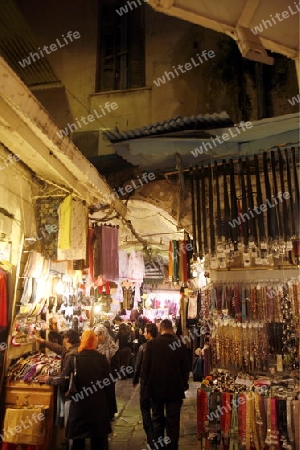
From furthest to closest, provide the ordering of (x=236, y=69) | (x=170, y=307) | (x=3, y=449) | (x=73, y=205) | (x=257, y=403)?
(x=170, y=307) < (x=236, y=69) < (x=73, y=205) < (x=3, y=449) < (x=257, y=403)

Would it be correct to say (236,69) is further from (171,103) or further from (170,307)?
(170,307)

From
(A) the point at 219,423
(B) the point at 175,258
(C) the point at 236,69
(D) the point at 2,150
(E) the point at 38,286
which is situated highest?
(C) the point at 236,69

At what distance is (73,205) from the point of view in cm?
668

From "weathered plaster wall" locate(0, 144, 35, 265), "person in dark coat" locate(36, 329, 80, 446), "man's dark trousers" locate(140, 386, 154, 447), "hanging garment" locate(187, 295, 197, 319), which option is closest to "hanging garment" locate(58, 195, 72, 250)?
"weathered plaster wall" locate(0, 144, 35, 265)

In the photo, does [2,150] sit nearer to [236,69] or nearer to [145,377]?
[145,377]

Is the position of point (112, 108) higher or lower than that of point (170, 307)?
higher

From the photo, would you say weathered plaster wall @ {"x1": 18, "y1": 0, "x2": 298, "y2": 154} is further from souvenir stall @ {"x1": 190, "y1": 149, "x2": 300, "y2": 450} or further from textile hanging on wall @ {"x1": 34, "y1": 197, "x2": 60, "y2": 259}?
souvenir stall @ {"x1": 190, "y1": 149, "x2": 300, "y2": 450}

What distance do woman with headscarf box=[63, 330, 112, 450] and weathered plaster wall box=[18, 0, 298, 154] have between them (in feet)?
23.2

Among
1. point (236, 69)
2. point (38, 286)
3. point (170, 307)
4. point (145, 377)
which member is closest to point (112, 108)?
point (236, 69)

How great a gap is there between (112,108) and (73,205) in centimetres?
582

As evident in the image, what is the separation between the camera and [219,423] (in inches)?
207

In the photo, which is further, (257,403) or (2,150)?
(2,150)

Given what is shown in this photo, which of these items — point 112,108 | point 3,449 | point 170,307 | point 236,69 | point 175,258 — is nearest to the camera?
point 3,449

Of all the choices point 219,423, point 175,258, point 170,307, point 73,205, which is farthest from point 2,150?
point 170,307
